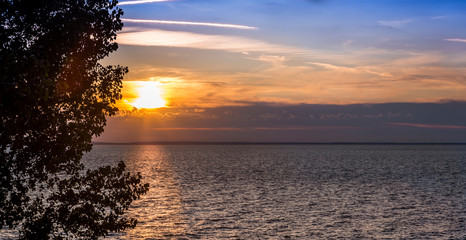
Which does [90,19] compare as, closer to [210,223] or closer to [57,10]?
[57,10]

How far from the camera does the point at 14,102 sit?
1466cm

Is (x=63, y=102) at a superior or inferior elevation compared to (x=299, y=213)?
superior

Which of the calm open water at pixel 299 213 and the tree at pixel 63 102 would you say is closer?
the tree at pixel 63 102

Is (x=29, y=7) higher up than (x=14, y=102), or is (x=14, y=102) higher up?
(x=29, y=7)

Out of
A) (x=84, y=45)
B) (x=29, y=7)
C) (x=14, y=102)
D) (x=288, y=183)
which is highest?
(x=29, y=7)

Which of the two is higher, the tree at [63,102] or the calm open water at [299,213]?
the tree at [63,102]

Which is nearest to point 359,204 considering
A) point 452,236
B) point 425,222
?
point 425,222

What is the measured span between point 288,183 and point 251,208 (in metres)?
36.8

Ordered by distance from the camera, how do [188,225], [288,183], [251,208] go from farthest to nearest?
[288,183], [251,208], [188,225]

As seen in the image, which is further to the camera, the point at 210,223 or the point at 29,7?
the point at 210,223

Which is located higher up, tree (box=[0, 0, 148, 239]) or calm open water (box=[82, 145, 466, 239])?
tree (box=[0, 0, 148, 239])

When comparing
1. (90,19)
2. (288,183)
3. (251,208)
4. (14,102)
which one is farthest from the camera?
(288,183)

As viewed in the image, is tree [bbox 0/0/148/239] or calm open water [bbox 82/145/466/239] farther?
calm open water [bbox 82/145/466/239]

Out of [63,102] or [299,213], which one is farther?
[299,213]
